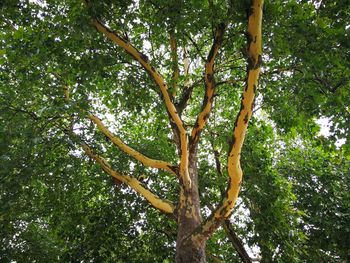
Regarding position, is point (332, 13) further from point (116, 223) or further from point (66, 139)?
point (116, 223)

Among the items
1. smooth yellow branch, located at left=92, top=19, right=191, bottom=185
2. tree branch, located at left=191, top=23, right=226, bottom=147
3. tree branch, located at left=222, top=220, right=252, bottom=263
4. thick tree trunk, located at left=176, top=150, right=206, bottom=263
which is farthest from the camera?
tree branch, located at left=222, top=220, right=252, bottom=263

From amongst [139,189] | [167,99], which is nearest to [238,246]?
[139,189]

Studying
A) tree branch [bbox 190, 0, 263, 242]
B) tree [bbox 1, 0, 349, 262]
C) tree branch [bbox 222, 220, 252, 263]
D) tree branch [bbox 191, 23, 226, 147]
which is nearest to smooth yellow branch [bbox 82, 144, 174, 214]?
tree [bbox 1, 0, 349, 262]

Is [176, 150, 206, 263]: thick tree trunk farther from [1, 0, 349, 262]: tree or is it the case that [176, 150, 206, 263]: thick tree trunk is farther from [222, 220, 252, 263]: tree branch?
[222, 220, 252, 263]: tree branch

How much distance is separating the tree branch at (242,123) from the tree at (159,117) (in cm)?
2

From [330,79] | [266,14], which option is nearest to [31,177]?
[266,14]

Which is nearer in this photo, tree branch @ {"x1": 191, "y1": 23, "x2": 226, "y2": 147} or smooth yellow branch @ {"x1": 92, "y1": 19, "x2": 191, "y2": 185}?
tree branch @ {"x1": 191, "y1": 23, "x2": 226, "y2": 147}

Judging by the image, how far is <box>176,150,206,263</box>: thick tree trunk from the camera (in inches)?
199

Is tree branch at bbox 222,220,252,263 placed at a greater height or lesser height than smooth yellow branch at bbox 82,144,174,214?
greater

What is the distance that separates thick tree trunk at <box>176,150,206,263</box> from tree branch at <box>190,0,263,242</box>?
147mm

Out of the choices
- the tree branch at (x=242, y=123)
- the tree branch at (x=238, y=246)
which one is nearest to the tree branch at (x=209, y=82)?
the tree branch at (x=242, y=123)

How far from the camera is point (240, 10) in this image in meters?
4.76

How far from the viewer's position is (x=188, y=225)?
5457mm

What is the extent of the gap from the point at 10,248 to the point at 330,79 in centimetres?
1077
